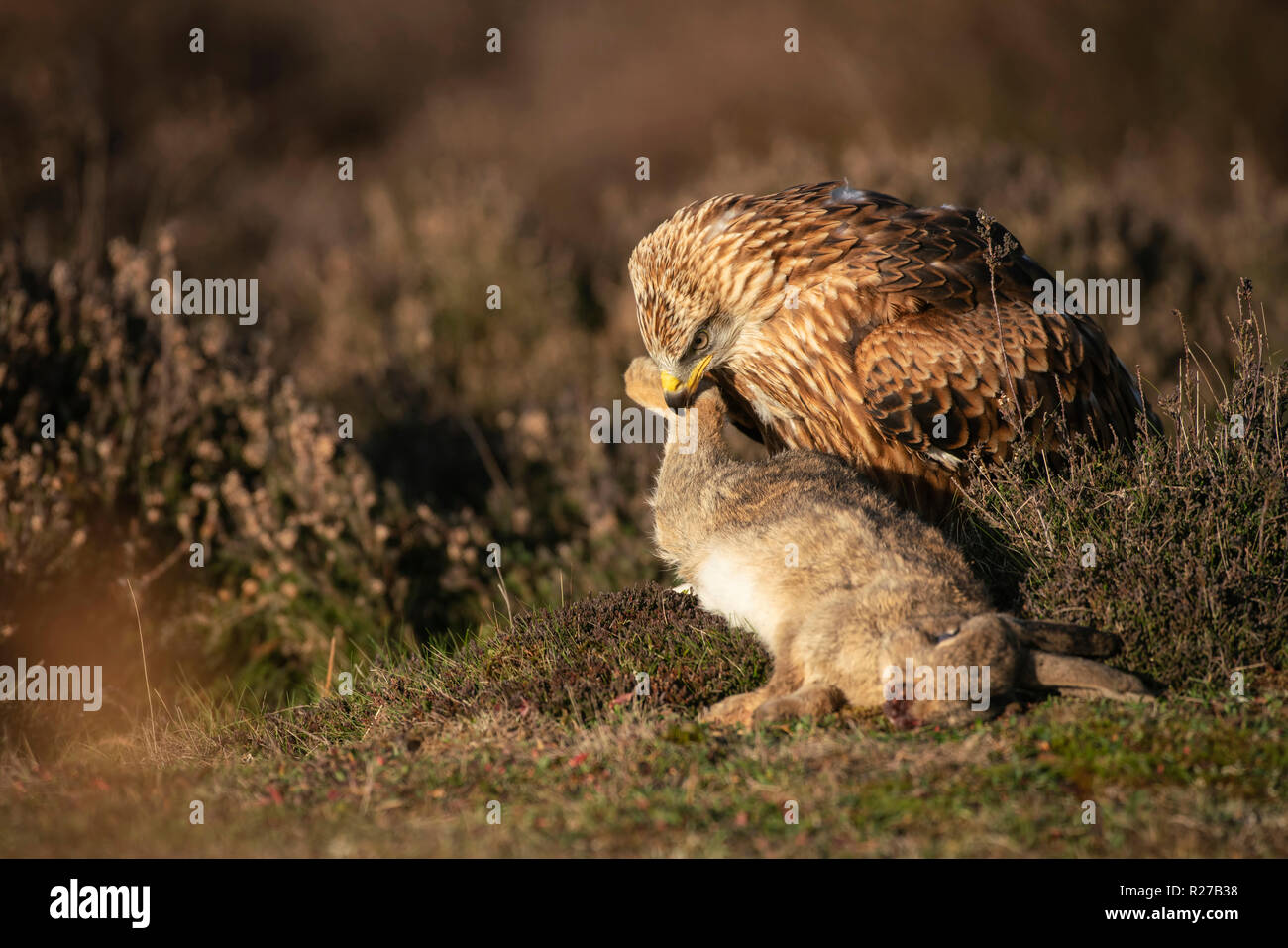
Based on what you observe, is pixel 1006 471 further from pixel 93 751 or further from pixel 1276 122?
pixel 1276 122

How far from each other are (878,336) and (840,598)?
1.57 metres

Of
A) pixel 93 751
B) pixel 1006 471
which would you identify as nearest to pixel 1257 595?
pixel 1006 471

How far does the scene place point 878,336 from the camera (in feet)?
17.7

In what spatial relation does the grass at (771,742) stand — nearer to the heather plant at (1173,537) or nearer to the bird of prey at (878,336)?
the heather plant at (1173,537)

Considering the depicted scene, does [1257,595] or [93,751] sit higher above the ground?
[1257,595]

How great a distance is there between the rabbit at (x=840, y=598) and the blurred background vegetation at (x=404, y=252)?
87.8 inches

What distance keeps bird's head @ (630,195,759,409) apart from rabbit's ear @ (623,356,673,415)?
0.09m

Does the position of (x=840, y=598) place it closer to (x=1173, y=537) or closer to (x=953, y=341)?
(x=1173, y=537)

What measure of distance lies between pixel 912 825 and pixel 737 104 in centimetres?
1875

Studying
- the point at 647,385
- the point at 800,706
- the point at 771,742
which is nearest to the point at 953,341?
the point at 647,385

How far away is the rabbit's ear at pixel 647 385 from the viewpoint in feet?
18.8

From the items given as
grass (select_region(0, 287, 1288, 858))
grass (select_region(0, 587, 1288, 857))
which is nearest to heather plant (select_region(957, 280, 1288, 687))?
grass (select_region(0, 287, 1288, 858))

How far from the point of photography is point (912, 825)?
129 inches

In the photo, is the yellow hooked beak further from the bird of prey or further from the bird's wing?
the bird's wing
